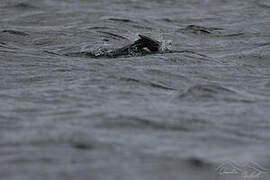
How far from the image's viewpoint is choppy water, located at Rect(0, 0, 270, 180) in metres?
6.79

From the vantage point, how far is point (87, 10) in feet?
66.9

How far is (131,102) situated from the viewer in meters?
9.23

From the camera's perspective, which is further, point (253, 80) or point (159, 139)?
point (253, 80)

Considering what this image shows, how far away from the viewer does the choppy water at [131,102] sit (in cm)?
679

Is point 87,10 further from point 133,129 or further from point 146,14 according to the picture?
point 133,129

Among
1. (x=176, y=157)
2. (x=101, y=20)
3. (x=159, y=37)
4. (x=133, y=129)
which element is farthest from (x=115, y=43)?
(x=176, y=157)

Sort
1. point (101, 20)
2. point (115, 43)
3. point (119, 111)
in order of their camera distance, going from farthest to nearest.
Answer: point (101, 20) < point (115, 43) < point (119, 111)

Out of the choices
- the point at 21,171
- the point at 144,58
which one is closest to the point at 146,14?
the point at 144,58

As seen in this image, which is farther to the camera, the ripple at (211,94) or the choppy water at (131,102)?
the ripple at (211,94)

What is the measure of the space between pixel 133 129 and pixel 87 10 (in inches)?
504

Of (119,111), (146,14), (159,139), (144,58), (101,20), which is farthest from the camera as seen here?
(146,14)

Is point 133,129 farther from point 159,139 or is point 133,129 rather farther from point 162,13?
point 162,13

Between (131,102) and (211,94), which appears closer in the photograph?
(131,102)

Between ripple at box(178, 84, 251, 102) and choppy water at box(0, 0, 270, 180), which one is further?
ripple at box(178, 84, 251, 102)
